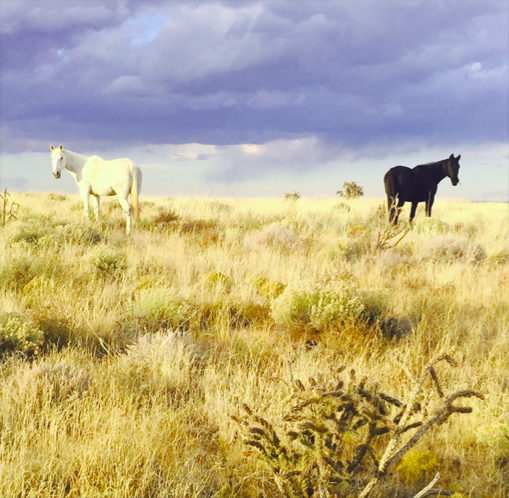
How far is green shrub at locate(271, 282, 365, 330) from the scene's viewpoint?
5.02 metres

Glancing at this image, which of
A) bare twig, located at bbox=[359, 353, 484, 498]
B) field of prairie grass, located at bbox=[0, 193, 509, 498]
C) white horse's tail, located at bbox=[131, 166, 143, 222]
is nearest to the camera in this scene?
bare twig, located at bbox=[359, 353, 484, 498]

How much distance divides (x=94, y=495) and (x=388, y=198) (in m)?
12.7

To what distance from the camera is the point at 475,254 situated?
9062mm

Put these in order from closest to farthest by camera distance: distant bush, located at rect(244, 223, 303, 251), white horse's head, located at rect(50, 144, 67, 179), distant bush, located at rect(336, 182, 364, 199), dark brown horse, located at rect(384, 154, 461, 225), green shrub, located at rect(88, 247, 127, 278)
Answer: green shrub, located at rect(88, 247, 127, 278) → distant bush, located at rect(244, 223, 303, 251) → white horse's head, located at rect(50, 144, 67, 179) → dark brown horse, located at rect(384, 154, 461, 225) → distant bush, located at rect(336, 182, 364, 199)

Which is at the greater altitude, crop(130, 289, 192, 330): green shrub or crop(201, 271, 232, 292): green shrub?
crop(201, 271, 232, 292): green shrub

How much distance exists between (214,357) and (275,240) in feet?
17.5

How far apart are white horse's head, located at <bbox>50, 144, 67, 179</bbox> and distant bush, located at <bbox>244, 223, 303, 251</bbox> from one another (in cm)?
567

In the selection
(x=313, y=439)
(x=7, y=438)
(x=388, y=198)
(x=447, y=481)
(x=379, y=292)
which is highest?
(x=388, y=198)

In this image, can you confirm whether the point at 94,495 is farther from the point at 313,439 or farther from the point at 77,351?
the point at 77,351

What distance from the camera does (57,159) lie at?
487 inches

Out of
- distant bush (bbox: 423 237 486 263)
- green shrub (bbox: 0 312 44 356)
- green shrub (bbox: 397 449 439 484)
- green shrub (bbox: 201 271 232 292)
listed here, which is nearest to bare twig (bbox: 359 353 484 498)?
green shrub (bbox: 397 449 439 484)

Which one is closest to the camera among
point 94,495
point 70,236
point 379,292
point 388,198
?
point 94,495

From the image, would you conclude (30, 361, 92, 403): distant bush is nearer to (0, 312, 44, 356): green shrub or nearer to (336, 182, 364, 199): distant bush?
(0, 312, 44, 356): green shrub

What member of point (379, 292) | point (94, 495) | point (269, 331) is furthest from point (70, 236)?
point (94, 495)
